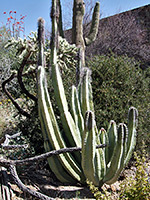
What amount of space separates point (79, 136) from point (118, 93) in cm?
154

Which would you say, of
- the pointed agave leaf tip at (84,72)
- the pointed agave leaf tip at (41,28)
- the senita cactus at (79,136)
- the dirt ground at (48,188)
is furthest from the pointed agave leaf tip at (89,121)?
the pointed agave leaf tip at (41,28)

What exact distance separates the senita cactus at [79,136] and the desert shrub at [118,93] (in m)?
0.78

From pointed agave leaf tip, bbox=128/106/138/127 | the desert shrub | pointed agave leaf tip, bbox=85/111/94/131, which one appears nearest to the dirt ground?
pointed agave leaf tip, bbox=85/111/94/131

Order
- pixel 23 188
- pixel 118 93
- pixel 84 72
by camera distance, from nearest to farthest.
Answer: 1. pixel 23 188
2. pixel 84 72
3. pixel 118 93

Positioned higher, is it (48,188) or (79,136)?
(79,136)

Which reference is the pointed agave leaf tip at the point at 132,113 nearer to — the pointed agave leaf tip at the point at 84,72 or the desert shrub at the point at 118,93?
the pointed agave leaf tip at the point at 84,72

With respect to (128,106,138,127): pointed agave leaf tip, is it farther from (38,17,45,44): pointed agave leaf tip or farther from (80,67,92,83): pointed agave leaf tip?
(38,17,45,44): pointed agave leaf tip

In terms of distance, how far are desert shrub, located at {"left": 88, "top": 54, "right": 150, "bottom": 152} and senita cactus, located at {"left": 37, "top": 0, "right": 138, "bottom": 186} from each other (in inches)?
30.7

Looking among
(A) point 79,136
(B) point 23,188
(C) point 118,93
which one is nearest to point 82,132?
(A) point 79,136

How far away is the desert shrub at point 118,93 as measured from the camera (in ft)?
12.7

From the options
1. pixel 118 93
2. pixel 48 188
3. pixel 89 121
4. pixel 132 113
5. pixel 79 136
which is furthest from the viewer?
pixel 118 93

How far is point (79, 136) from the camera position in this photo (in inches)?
118

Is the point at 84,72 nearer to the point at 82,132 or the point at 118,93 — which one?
the point at 82,132

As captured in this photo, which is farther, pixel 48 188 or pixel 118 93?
pixel 118 93
